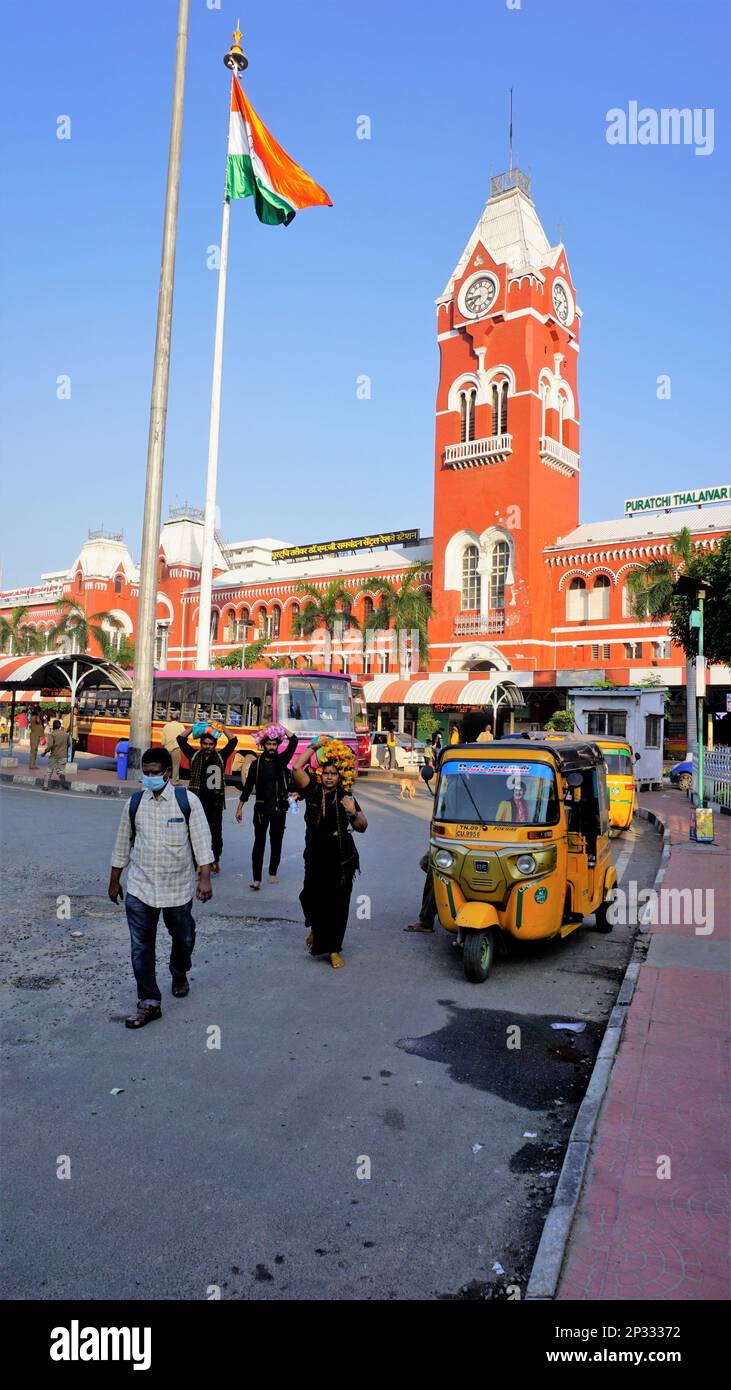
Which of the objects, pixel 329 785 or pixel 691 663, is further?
pixel 691 663

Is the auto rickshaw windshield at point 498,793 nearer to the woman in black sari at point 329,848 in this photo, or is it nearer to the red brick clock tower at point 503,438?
the woman in black sari at point 329,848

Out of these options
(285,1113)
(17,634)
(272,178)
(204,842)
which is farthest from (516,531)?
(17,634)

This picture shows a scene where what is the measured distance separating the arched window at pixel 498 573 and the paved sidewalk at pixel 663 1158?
3461 centimetres

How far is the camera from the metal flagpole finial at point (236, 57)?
26.7 m

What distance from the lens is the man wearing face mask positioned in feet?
18.6

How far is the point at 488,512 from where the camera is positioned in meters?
41.0

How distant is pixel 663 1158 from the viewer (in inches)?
153

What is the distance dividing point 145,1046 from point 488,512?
125ft

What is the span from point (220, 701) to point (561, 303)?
98.8 feet

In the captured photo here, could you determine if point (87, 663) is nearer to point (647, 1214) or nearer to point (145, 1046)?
point (145, 1046)

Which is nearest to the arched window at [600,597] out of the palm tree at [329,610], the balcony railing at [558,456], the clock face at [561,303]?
the balcony railing at [558,456]

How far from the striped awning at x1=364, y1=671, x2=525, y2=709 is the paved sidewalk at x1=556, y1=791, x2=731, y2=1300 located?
95.3 ft

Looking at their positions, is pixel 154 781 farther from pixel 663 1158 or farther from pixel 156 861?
pixel 663 1158
